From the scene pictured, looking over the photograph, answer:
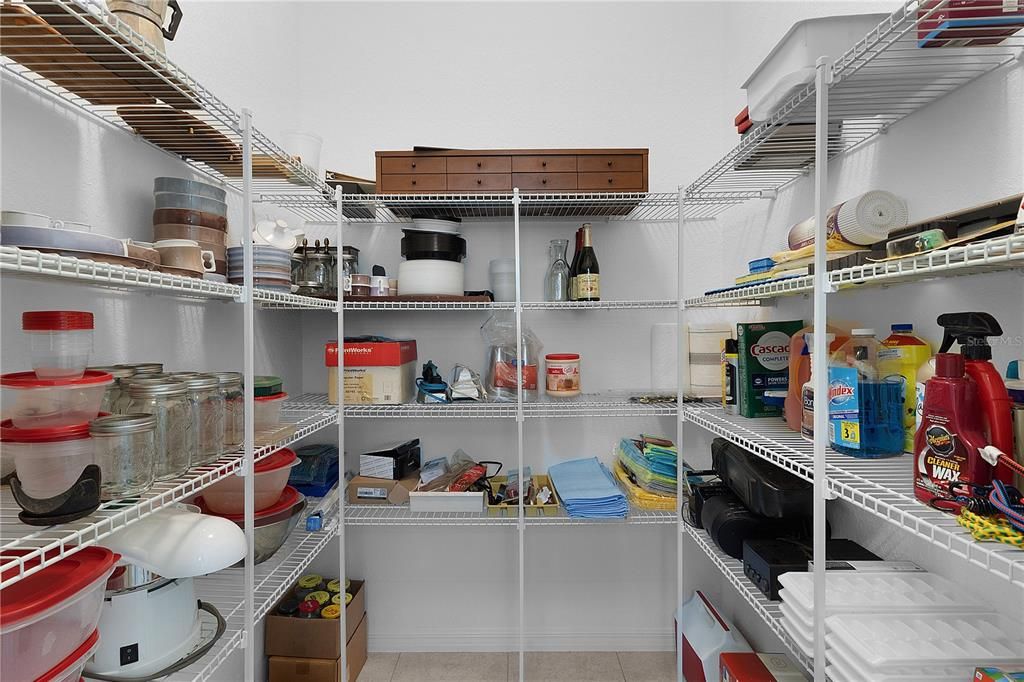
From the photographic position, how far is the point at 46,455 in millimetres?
794

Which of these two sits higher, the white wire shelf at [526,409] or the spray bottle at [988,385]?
the spray bottle at [988,385]

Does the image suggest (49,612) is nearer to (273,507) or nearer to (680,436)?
(273,507)

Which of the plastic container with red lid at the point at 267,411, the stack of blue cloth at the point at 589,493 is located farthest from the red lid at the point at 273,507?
the stack of blue cloth at the point at 589,493

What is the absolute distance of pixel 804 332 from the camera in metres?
1.43

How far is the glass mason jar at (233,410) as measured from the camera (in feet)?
4.10

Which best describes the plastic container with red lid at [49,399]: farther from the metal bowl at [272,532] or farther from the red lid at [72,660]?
the metal bowl at [272,532]

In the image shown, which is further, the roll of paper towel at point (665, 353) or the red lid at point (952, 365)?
the roll of paper towel at point (665, 353)

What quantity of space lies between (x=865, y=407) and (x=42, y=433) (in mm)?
1493

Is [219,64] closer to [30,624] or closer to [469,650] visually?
[30,624]

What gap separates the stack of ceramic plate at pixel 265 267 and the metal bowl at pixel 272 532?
632 mm

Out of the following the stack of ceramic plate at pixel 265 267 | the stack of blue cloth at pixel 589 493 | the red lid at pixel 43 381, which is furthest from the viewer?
the stack of blue cloth at pixel 589 493

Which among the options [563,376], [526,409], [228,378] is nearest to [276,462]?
[228,378]

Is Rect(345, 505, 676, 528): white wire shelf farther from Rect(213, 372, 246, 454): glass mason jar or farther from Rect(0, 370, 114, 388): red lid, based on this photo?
Rect(0, 370, 114, 388): red lid

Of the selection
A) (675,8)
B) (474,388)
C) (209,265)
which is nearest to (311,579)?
(474,388)
